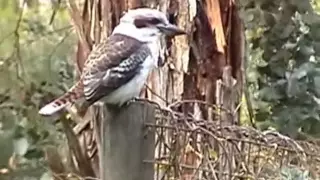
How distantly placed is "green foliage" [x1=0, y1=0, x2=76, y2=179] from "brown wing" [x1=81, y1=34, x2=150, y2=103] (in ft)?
1.72

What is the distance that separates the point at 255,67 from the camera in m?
3.50

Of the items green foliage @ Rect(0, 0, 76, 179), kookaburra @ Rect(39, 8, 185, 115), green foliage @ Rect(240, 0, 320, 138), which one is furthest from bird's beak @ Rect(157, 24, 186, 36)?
green foliage @ Rect(240, 0, 320, 138)

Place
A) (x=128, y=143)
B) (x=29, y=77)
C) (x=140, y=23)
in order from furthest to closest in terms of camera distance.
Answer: (x=29, y=77) < (x=140, y=23) < (x=128, y=143)

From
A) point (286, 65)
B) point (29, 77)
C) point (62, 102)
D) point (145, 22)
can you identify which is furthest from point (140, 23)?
point (286, 65)

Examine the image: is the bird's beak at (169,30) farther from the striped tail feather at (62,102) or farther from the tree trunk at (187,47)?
the tree trunk at (187,47)

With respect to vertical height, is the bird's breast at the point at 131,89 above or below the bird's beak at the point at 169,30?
below

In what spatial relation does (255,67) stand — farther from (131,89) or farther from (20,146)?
(131,89)

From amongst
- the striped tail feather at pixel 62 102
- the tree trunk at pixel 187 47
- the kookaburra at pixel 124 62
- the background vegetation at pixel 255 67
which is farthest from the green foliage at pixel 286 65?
the striped tail feather at pixel 62 102

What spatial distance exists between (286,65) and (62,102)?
140 centimetres

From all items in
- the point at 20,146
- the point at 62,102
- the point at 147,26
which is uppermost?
the point at 147,26

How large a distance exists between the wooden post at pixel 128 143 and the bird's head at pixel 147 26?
1.53ft

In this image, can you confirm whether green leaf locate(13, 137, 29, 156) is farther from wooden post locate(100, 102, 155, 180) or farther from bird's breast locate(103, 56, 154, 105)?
wooden post locate(100, 102, 155, 180)

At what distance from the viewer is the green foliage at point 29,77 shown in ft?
8.92

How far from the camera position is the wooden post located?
1.80 meters
